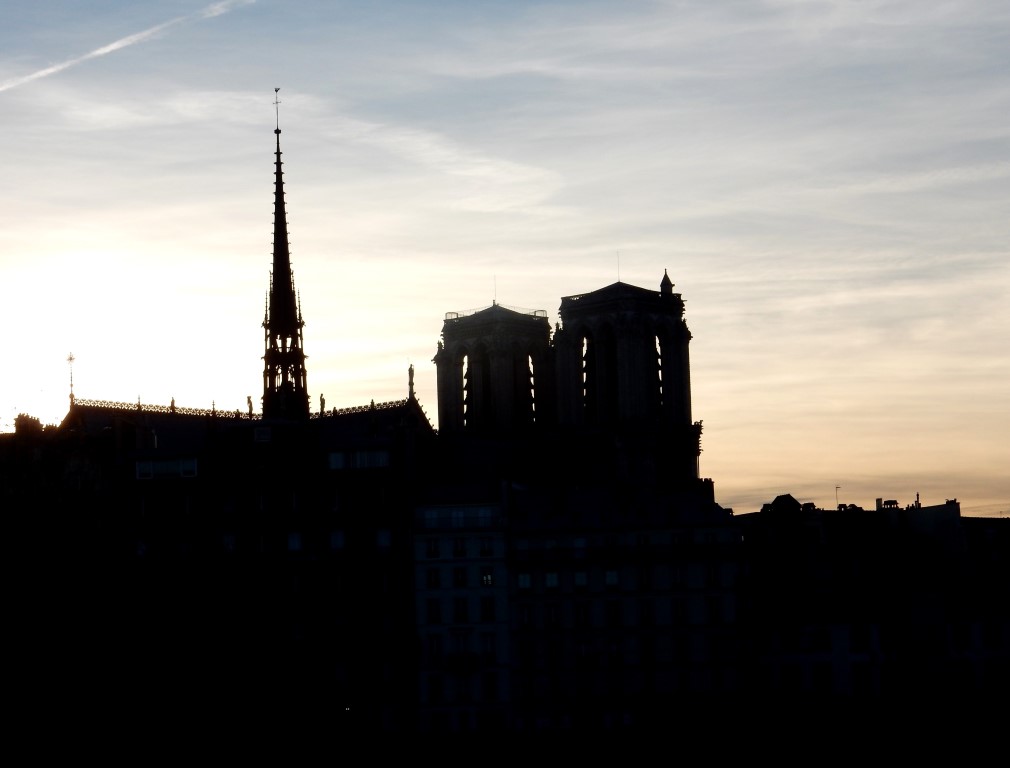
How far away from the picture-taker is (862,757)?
115000mm

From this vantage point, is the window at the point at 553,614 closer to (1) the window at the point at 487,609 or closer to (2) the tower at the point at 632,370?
(1) the window at the point at 487,609

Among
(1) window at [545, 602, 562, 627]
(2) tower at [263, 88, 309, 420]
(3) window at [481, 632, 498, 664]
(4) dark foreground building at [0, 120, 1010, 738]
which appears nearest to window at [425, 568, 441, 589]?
(4) dark foreground building at [0, 120, 1010, 738]

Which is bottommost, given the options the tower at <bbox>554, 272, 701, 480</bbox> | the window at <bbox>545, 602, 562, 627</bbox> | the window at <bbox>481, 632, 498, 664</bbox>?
the window at <bbox>481, 632, 498, 664</bbox>

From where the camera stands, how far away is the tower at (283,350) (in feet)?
532

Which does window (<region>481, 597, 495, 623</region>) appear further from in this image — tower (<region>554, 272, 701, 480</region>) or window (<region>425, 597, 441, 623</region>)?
tower (<region>554, 272, 701, 480</region>)

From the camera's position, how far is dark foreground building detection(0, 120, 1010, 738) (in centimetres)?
12225

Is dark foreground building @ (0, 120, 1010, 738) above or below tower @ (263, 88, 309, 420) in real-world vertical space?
below

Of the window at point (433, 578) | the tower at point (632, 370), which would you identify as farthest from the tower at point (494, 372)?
the window at point (433, 578)

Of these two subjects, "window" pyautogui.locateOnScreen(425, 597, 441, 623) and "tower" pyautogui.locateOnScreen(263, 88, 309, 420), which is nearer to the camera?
"window" pyautogui.locateOnScreen(425, 597, 441, 623)

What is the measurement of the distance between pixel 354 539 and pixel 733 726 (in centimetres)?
2431

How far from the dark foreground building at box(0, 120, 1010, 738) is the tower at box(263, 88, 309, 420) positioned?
50.7 ft

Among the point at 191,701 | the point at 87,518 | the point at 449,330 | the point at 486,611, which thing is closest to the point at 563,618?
the point at 486,611

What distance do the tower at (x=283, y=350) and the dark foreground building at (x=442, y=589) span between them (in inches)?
609

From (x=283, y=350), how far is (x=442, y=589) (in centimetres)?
4662
